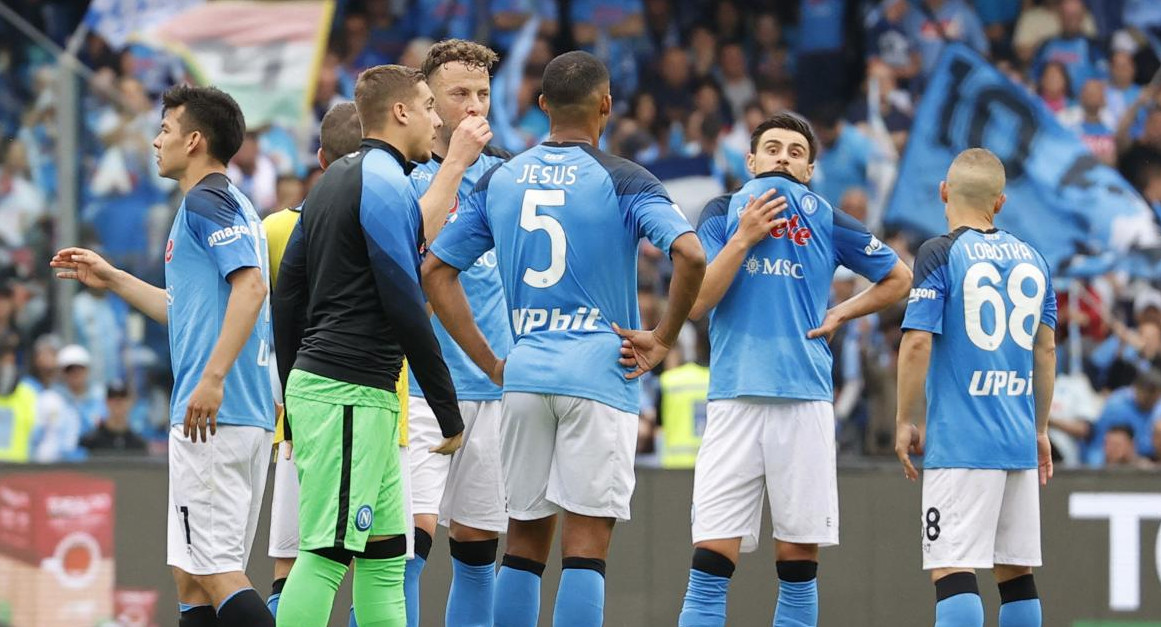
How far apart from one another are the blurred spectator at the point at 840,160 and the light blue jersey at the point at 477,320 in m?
6.97

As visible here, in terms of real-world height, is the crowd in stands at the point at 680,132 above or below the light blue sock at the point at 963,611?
above

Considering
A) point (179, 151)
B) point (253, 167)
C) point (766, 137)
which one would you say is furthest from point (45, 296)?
point (766, 137)

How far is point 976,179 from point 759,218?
119 cm

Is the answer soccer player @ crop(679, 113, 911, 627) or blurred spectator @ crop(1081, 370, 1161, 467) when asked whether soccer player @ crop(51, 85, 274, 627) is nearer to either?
soccer player @ crop(679, 113, 911, 627)

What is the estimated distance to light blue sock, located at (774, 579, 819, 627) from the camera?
23.1 feet

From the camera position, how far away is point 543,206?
255 inches

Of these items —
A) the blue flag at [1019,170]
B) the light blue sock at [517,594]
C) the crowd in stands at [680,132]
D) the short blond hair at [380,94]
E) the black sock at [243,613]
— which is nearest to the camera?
the short blond hair at [380,94]

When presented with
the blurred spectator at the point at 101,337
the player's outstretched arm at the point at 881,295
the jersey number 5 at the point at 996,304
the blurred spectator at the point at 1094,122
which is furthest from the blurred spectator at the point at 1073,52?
the blurred spectator at the point at 101,337

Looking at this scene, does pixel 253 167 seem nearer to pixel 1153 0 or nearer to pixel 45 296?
pixel 45 296

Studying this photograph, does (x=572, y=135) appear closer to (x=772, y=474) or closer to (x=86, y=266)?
(x=772, y=474)

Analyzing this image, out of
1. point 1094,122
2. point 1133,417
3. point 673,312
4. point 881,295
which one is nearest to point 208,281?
point 673,312

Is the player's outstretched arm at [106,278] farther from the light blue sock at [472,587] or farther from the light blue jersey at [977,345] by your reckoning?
the light blue jersey at [977,345]

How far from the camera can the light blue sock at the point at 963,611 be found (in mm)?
7305

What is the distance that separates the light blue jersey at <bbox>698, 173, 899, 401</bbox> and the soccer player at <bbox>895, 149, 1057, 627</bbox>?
0.45 metres
